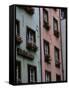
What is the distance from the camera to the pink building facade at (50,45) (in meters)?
3.49

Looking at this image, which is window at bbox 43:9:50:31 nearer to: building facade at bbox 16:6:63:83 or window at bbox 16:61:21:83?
building facade at bbox 16:6:63:83

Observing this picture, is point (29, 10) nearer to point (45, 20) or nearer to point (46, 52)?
point (45, 20)

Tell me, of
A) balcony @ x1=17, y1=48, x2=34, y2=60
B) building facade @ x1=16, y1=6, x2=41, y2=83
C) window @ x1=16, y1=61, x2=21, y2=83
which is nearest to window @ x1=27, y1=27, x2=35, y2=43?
building facade @ x1=16, y1=6, x2=41, y2=83

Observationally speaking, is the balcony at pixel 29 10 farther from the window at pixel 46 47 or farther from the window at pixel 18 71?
the window at pixel 18 71

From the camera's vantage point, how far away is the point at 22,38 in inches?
133

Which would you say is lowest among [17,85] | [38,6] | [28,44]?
[17,85]

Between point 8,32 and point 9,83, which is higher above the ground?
point 8,32

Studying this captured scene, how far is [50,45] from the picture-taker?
353 cm

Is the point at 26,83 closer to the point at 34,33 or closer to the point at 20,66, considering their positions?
the point at 20,66

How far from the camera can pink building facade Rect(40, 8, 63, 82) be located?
3.49 metres

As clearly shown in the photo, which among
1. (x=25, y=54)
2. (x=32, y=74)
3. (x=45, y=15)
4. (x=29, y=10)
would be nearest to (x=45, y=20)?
(x=45, y=15)

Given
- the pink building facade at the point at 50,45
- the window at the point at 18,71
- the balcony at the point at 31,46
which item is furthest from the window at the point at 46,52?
the window at the point at 18,71

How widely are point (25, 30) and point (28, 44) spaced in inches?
4.9

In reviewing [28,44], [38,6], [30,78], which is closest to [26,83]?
[30,78]
